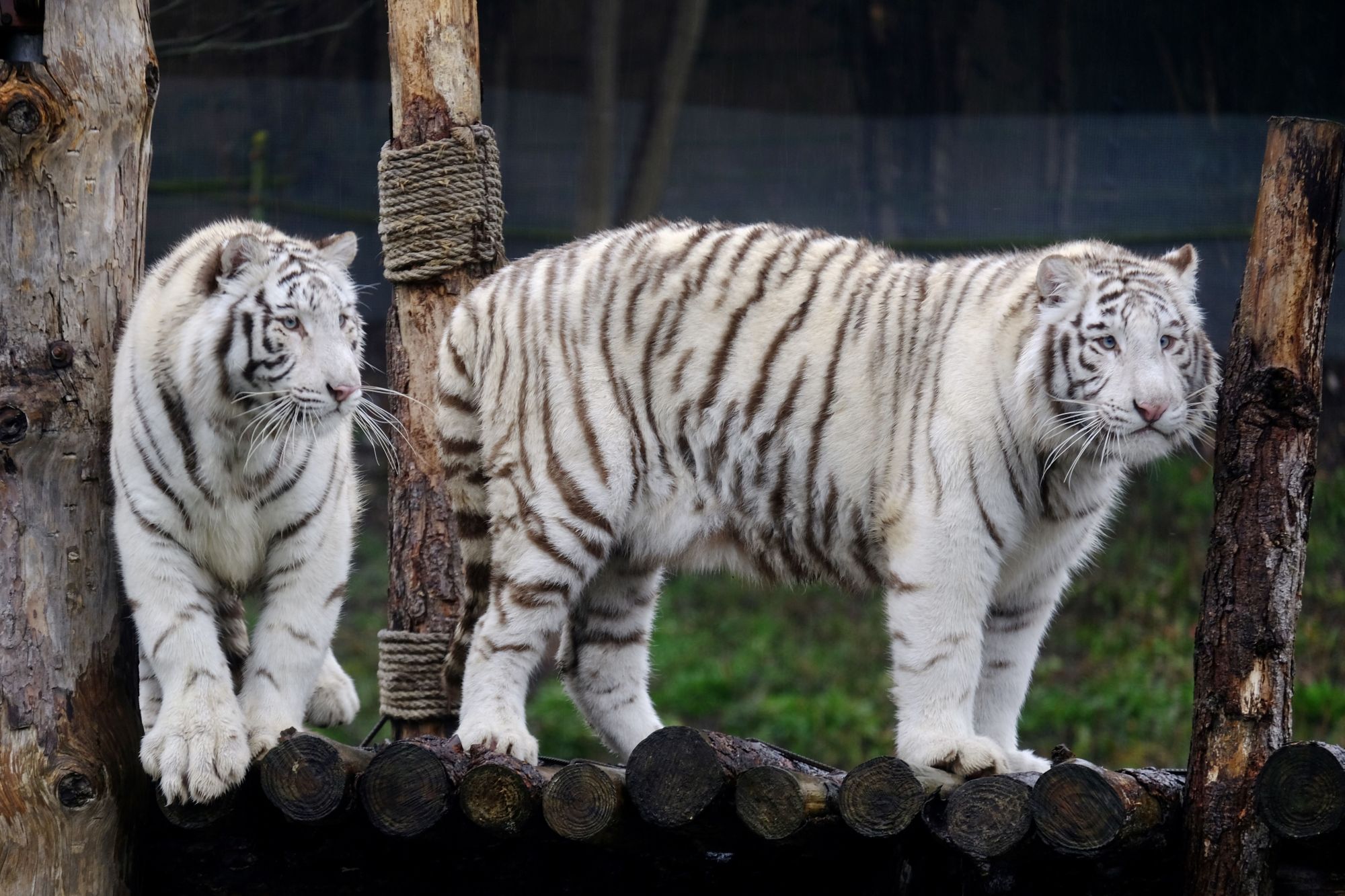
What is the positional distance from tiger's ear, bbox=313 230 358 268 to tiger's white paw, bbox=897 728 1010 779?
3.96 feet

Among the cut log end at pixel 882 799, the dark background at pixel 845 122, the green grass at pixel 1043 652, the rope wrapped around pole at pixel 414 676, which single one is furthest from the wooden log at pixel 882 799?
the green grass at pixel 1043 652

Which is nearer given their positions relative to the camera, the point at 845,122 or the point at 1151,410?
the point at 1151,410

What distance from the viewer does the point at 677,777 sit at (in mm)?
2127

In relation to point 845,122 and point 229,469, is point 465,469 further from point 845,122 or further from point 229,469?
point 845,122

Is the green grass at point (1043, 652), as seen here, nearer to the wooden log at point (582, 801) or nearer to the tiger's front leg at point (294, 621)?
the tiger's front leg at point (294, 621)

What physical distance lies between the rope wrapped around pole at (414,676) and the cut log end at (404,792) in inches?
30.2

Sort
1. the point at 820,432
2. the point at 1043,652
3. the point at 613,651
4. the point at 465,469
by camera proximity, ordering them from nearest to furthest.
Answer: the point at 820,432 → the point at 465,469 → the point at 613,651 → the point at 1043,652

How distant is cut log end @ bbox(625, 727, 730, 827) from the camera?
2.12 meters

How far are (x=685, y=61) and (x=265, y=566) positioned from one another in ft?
10.5

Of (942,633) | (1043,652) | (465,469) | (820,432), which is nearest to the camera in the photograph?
(942,633)

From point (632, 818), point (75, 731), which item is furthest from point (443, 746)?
point (75, 731)

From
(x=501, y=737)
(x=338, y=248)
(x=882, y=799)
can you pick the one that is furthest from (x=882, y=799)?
(x=338, y=248)

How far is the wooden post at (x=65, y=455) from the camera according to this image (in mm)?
2191

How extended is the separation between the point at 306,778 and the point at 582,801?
407 mm
